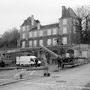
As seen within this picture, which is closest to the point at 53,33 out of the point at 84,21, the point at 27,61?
the point at 84,21

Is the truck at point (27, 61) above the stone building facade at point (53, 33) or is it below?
below

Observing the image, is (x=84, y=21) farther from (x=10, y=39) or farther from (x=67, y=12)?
(x=10, y=39)

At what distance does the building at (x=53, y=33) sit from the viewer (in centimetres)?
6525

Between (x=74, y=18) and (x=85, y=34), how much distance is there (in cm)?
655

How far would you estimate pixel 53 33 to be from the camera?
7338cm

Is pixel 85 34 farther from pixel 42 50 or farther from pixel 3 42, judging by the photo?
pixel 3 42

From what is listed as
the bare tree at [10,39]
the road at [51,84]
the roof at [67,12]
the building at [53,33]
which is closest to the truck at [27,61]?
the building at [53,33]

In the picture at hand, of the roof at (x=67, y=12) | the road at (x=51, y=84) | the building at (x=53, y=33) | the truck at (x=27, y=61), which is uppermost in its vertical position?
the roof at (x=67, y=12)

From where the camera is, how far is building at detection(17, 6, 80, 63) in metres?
65.2

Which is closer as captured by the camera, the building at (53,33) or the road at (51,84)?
the road at (51,84)

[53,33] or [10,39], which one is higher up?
[10,39]

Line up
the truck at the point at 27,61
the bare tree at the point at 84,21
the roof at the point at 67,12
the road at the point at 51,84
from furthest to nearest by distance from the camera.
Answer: the roof at the point at 67,12 → the bare tree at the point at 84,21 → the truck at the point at 27,61 → the road at the point at 51,84

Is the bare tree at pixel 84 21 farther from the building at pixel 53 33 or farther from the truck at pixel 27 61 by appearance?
the truck at pixel 27 61

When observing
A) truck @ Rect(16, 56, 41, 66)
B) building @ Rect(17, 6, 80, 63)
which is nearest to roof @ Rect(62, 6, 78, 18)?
building @ Rect(17, 6, 80, 63)
